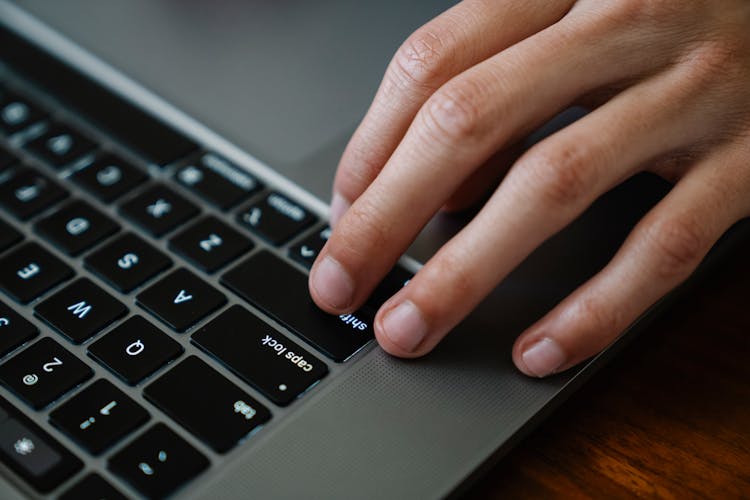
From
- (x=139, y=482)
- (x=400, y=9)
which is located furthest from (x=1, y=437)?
(x=400, y=9)

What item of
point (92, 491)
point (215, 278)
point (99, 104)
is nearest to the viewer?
point (92, 491)

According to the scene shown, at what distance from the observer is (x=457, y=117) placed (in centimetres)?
43

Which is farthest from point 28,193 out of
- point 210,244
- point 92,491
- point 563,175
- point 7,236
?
point 563,175

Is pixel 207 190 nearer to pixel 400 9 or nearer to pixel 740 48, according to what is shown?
pixel 400 9

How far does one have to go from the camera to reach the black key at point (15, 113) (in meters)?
0.59

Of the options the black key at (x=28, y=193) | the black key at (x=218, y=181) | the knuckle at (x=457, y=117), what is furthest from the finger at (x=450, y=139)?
the black key at (x=28, y=193)

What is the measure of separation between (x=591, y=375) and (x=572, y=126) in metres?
0.14

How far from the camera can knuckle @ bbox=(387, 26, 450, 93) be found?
47 cm

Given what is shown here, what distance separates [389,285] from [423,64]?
13 cm

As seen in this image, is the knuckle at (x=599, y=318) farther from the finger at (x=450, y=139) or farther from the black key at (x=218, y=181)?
the black key at (x=218, y=181)

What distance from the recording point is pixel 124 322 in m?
0.45

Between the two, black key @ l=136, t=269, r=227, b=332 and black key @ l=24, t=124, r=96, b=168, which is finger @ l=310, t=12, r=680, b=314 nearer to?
black key @ l=136, t=269, r=227, b=332

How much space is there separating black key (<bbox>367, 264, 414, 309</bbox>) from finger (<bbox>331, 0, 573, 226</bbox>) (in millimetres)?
53

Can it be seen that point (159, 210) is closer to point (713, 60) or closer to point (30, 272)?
point (30, 272)
